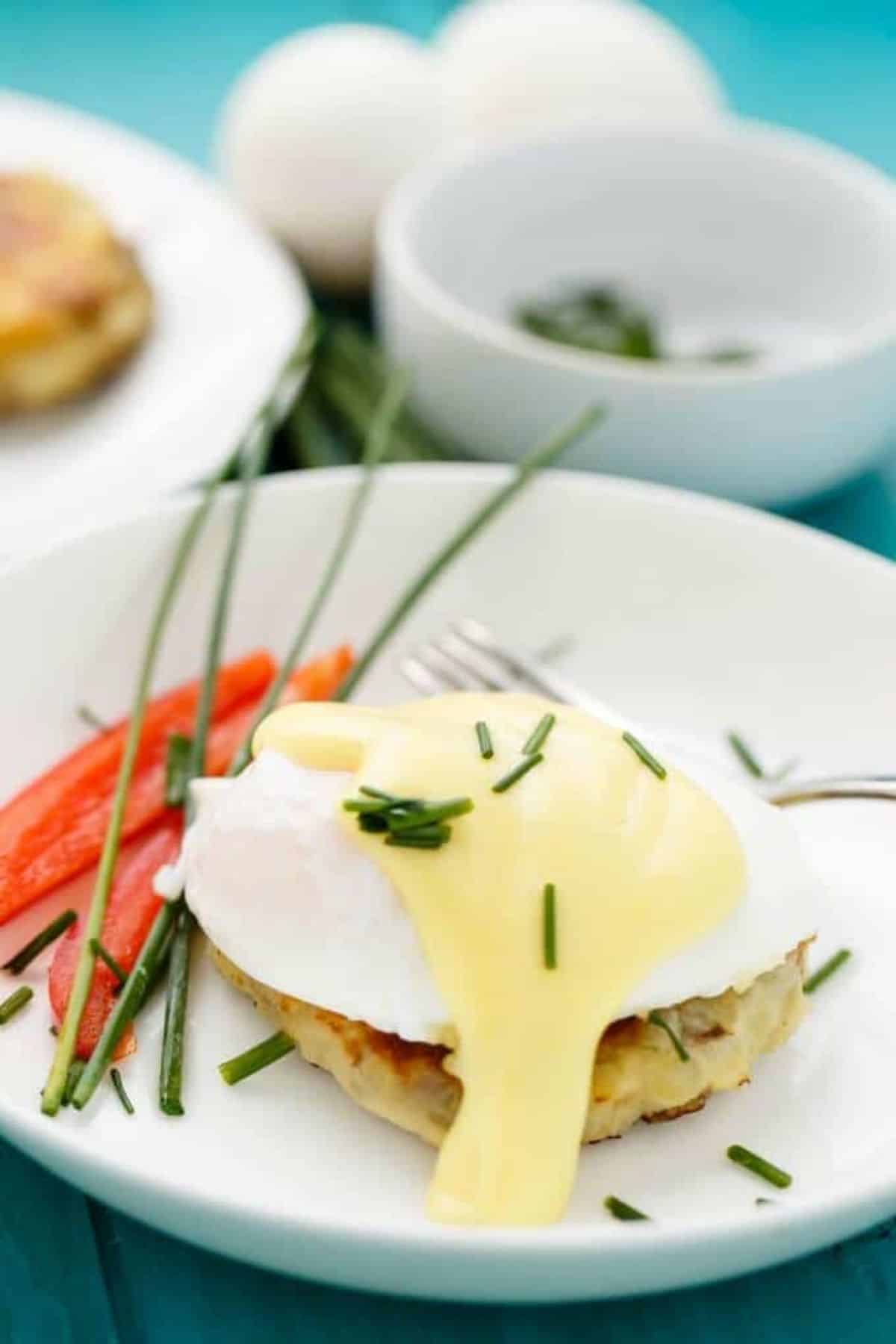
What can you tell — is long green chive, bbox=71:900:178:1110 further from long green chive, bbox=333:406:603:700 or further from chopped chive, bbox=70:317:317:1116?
long green chive, bbox=333:406:603:700

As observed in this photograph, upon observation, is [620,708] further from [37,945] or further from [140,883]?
[37,945]

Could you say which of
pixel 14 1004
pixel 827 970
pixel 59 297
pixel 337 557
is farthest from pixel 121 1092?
pixel 59 297

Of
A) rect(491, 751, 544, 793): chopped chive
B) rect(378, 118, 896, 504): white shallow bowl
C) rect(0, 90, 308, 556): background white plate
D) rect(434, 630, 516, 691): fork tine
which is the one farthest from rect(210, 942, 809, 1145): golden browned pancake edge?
rect(378, 118, 896, 504): white shallow bowl

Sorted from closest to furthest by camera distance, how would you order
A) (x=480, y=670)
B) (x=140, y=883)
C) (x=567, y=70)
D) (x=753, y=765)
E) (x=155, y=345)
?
(x=140, y=883), (x=753, y=765), (x=480, y=670), (x=155, y=345), (x=567, y=70)

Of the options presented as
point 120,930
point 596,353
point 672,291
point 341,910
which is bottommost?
point 672,291

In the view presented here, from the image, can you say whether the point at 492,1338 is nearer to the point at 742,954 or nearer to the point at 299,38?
the point at 742,954

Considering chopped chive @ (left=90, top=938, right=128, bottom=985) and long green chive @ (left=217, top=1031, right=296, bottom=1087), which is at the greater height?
chopped chive @ (left=90, top=938, right=128, bottom=985)

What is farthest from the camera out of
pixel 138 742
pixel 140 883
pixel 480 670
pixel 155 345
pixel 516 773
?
pixel 155 345
